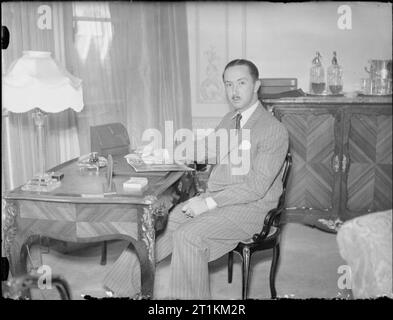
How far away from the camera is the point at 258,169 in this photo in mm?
2551

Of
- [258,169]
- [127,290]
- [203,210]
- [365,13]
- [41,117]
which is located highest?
[365,13]

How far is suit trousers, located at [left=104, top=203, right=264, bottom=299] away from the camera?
7.96ft

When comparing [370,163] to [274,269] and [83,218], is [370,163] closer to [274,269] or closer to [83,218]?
[274,269]

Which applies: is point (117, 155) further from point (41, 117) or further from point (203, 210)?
point (203, 210)

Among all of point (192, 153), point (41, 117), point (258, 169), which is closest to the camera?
point (258, 169)

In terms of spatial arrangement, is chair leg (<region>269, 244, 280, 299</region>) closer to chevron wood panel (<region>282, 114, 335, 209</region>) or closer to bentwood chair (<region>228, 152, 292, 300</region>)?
bentwood chair (<region>228, 152, 292, 300</region>)

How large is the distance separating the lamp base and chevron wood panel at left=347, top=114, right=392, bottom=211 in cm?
232

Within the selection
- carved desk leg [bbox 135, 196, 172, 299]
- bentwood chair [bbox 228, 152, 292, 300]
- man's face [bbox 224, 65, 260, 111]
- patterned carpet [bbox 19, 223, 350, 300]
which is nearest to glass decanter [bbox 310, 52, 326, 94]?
patterned carpet [bbox 19, 223, 350, 300]

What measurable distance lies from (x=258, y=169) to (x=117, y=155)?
97 centimetres

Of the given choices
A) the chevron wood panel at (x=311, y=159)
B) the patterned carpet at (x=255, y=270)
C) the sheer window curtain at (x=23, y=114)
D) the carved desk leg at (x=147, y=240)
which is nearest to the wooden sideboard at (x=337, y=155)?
the chevron wood panel at (x=311, y=159)

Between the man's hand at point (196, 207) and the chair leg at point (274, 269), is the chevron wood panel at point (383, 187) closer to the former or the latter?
the chair leg at point (274, 269)

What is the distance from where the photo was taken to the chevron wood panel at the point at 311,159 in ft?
12.7

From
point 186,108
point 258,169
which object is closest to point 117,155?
point 258,169
